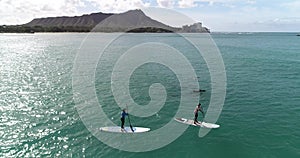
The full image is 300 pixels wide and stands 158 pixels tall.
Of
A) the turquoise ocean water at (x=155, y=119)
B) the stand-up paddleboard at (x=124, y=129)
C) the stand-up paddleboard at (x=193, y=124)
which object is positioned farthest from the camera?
the stand-up paddleboard at (x=193, y=124)

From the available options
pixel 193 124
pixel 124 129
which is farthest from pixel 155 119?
pixel 124 129

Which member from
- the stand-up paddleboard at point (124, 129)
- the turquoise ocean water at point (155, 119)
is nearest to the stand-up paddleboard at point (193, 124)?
the turquoise ocean water at point (155, 119)

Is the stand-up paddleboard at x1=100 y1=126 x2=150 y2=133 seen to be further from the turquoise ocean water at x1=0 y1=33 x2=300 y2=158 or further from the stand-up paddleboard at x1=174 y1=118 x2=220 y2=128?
the stand-up paddleboard at x1=174 y1=118 x2=220 y2=128

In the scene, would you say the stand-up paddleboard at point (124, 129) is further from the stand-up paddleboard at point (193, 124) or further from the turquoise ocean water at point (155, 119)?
the stand-up paddleboard at point (193, 124)

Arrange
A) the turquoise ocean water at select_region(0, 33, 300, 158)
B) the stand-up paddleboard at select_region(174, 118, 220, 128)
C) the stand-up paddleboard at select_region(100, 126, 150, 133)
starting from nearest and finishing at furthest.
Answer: the turquoise ocean water at select_region(0, 33, 300, 158)
the stand-up paddleboard at select_region(100, 126, 150, 133)
the stand-up paddleboard at select_region(174, 118, 220, 128)

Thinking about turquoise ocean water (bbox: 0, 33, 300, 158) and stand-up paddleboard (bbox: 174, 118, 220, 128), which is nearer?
turquoise ocean water (bbox: 0, 33, 300, 158)

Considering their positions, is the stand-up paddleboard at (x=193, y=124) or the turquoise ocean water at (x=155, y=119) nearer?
the turquoise ocean water at (x=155, y=119)

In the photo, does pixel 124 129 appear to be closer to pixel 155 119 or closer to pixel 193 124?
pixel 155 119

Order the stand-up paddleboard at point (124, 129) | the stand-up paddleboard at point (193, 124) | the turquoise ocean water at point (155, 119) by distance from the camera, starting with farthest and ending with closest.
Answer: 1. the stand-up paddleboard at point (193, 124)
2. the stand-up paddleboard at point (124, 129)
3. the turquoise ocean water at point (155, 119)

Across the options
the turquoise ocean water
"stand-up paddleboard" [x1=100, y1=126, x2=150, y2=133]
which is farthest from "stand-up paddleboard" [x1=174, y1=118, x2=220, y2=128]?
"stand-up paddleboard" [x1=100, y1=126, x2=150, y2=133]

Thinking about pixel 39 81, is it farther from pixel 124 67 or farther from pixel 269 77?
pixel 269 77

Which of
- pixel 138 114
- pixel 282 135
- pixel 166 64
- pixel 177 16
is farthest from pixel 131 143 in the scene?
pixel 166 64

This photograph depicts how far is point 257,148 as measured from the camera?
99.6 ft

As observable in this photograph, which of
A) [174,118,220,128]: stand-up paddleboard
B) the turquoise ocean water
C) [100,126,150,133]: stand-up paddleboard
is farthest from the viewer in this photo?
[174,118,220,128]: stand-up paddleboard
